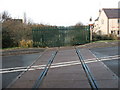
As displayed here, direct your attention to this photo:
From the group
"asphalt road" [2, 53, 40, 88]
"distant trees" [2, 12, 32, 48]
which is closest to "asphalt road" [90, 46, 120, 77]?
"asphalt road" [2, 53, 40, 88]

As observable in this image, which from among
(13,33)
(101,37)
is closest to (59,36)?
(13,33)

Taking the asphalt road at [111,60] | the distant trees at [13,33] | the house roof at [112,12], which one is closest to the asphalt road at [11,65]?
the asphalt road at [111,60]

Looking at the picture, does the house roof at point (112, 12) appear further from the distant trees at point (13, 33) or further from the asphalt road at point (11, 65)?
the asphalt road at point (11, 65)

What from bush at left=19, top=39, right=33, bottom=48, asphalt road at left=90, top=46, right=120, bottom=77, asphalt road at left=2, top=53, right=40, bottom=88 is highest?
bush at left=19, top=39, right=33, bottom=48

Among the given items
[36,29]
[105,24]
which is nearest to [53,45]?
[36,29]

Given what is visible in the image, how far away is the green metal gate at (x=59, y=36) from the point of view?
20.3 meters

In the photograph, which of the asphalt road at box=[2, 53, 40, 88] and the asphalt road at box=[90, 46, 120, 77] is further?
the asphalt road at box=[90, 46, 120, 77]

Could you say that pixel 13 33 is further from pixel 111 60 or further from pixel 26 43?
pixel 111 60

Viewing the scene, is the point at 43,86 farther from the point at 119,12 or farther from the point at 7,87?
the point at 119,12

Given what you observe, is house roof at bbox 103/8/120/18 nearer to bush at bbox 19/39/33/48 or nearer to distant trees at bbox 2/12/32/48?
distant trees at bbox 2/12/32/48

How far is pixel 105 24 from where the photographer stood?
52219 mm

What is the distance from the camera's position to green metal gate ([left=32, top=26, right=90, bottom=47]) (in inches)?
800

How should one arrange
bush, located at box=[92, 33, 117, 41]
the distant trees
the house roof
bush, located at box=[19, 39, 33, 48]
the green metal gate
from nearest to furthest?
bush, located at box=[19, 39, 33, 48] < the distant trees < the green metal gate < bush, located at box=[92, 33, 117, 41] < the house roof

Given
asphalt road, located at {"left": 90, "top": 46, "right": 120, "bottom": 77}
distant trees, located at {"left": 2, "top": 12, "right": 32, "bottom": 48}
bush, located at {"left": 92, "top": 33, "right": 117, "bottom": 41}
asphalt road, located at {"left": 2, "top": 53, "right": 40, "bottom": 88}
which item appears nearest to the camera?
asphalt road, located at {"left": 2, "top": 53, "right": 40, "bottom": 88}
